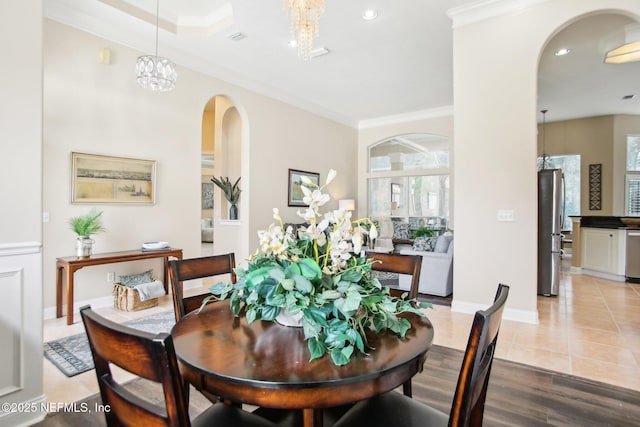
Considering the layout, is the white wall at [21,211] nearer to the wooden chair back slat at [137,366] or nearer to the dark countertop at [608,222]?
the wooden chair back slat at [137,366]

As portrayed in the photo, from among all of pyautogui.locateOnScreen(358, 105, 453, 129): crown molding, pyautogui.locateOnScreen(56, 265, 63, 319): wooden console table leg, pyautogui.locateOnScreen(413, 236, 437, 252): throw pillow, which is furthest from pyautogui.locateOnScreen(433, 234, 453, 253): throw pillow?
pyautogui.locateOnScreen(56, 265, 63, 319): wooden console table leg

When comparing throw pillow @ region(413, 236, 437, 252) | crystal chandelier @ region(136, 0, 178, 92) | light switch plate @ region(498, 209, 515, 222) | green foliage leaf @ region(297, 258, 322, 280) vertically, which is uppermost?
crystal chandelier @ region(136, 0, 178, 92)

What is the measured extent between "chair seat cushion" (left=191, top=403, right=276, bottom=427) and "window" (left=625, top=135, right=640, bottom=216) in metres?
9.06

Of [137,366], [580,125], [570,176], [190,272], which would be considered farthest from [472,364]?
[580,125]

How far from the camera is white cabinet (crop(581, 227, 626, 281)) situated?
5.51 meters

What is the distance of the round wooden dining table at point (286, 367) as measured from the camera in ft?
2.91

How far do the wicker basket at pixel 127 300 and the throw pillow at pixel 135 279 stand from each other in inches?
3.3

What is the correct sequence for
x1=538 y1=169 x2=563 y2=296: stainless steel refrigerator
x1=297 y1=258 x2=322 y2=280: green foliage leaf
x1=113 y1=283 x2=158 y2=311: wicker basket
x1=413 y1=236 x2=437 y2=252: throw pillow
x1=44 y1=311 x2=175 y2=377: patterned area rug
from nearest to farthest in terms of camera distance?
1. x1=297 y1=258 x2=322 y2=280: green foliage leaf
2. x1=44 y1=311 x2=175 y2=377: patterned area rug
3. x1=113 y1=283 x2=158 y2=311: wicker basket
4. x1=538 y1=169 x2=563 y2=296: stainless steel refrigerator
5. x1=413 y1=236 x2=437 y2=252: throw pillow

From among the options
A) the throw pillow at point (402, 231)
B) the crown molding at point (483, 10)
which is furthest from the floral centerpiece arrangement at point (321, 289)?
the throw pillow at point (402, 231)

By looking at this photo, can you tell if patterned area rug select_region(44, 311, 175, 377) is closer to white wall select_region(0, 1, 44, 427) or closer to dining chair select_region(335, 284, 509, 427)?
white wall select_region(0, 1, 44, 427)

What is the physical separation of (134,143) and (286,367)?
4.15 meters

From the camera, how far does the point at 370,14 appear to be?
375 centimetres

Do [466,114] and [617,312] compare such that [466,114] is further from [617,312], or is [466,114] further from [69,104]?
[69,104]

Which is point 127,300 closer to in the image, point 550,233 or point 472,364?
point 472,364
